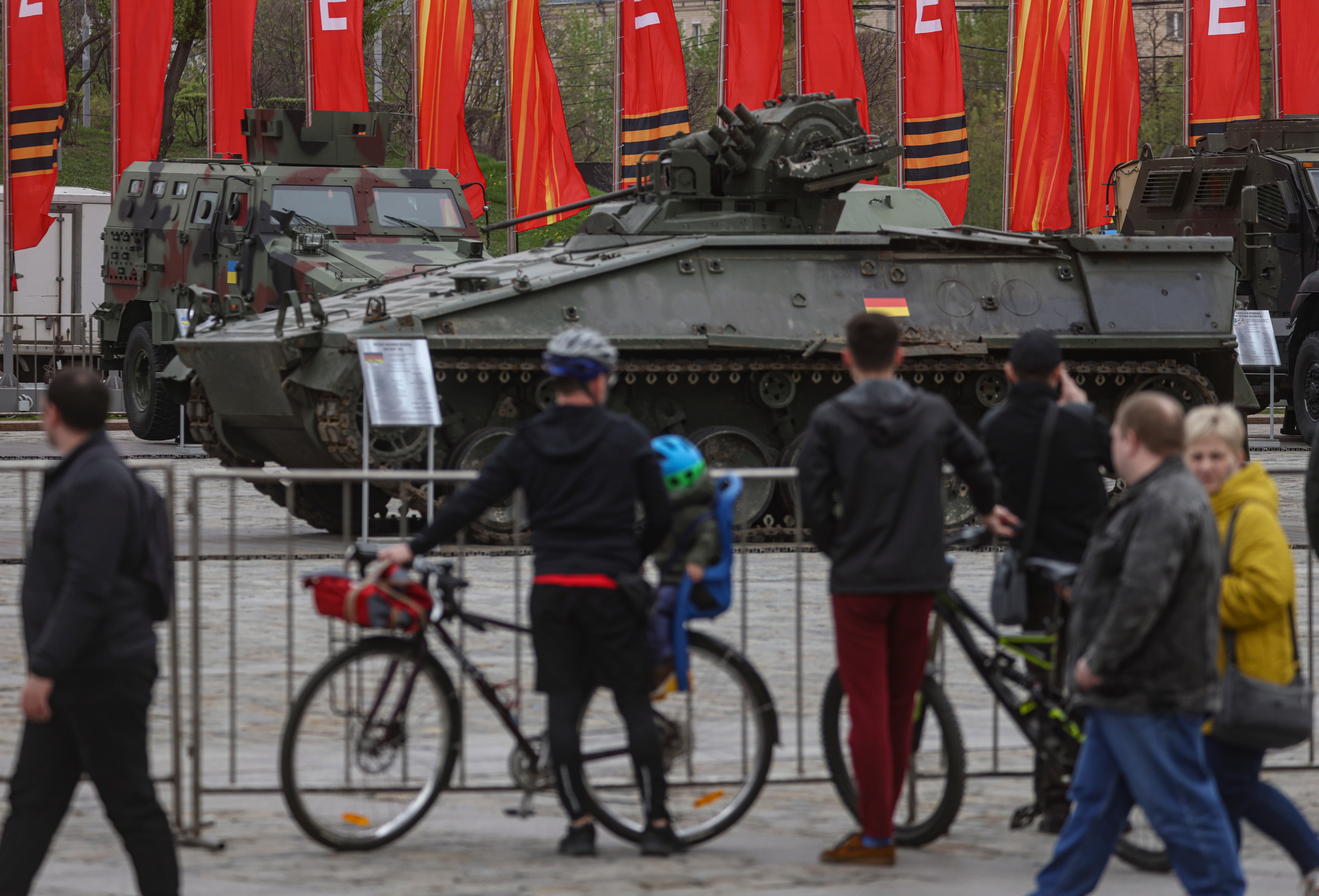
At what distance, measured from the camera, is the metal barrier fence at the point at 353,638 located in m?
6.92

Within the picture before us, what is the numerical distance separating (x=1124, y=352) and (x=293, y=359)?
6.76 metres

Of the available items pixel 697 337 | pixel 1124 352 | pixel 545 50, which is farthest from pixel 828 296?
pixel 545 50

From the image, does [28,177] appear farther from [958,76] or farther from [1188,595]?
[1188,595]

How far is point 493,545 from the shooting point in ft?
46.2

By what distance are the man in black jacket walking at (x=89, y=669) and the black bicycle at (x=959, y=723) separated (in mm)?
2218

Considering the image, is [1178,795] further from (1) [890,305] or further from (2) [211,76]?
(2) [211,76]

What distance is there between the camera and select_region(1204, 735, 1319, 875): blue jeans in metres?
5.77

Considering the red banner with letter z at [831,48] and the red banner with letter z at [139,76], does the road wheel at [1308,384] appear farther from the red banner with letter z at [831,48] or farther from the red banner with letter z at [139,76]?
the red banner with letter z at [139,76]

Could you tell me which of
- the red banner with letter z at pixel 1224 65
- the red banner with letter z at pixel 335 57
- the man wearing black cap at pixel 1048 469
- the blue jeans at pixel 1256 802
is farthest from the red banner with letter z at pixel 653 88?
the blue jeans at pixel 1256 802

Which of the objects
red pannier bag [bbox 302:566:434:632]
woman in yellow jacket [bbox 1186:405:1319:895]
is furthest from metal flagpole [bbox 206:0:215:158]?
woman in yellow jacket [bbox 1186:405:1319:895]

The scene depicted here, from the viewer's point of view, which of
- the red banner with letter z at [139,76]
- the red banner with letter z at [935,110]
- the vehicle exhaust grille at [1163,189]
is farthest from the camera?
the red banner with letter z at [935,110]

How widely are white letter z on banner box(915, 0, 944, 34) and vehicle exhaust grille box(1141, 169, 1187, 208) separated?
8.49 ft

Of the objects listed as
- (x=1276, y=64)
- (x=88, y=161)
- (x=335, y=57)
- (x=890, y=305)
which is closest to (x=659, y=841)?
(x=890, y=305)

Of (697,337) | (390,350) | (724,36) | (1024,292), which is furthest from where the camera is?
(724,36)
